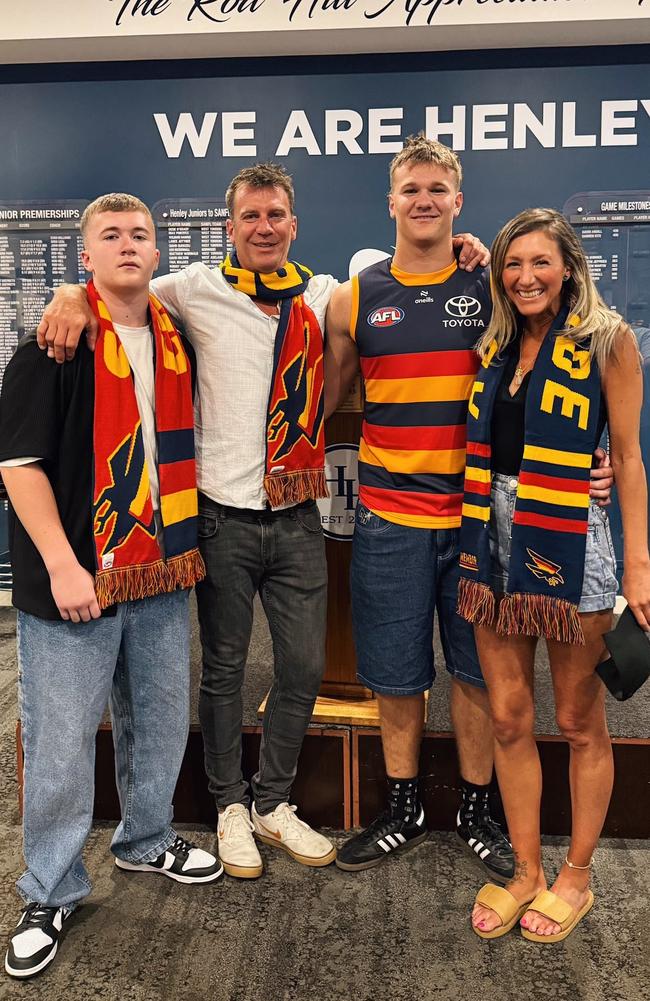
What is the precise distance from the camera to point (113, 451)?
5.98 ft

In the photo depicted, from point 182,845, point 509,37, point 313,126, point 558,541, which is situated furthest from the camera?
point 313,126

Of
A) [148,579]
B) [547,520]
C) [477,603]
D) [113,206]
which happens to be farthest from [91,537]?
[547,520]

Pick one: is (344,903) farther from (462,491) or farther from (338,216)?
(338,216)

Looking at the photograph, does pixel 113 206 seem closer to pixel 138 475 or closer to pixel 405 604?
pixel 138 475

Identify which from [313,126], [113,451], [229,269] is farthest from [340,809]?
[313,126]

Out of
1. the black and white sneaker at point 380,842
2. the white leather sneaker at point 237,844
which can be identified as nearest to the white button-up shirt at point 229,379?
the white leather sneaker at point 237,844

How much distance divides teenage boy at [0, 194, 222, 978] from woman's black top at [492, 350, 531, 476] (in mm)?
724

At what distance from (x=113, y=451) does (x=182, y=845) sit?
3.67 feet

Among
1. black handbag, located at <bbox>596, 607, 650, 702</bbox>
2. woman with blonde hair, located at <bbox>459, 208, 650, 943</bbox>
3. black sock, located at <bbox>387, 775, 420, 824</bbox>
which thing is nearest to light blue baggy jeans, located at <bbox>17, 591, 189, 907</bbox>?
black sock, located at <bbox>387, 775, 420, 824</bbox>

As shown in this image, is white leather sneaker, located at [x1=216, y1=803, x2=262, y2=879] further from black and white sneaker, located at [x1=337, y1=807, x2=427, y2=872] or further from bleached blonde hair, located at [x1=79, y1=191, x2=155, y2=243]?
bleached blonde hair, located at [x1=79, y1=191, x2=155, y2=243]

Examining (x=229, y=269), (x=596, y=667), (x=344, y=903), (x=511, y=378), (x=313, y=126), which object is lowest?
(x=344, y=903)

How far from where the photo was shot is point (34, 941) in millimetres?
1882

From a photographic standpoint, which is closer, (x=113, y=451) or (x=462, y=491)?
(x=113, y=451)

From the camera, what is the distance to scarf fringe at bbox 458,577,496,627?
1.91m
